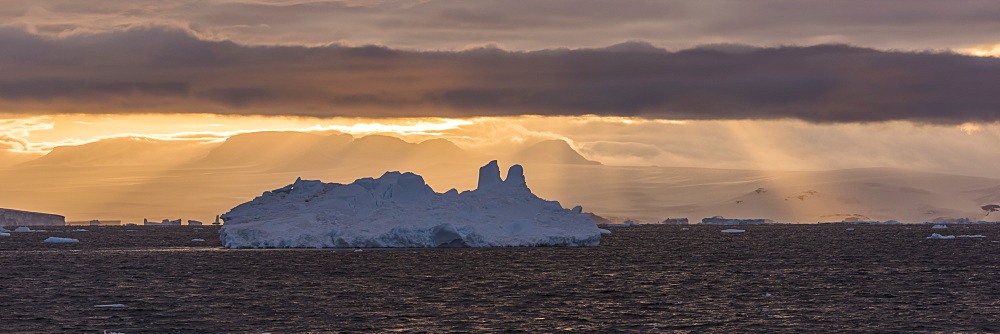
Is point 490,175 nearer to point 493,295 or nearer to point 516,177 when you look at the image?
point 516,177

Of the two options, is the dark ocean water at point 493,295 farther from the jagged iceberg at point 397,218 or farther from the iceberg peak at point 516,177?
the iceberg peak at point 516,177

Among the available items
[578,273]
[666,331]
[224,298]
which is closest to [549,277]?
[578,273]

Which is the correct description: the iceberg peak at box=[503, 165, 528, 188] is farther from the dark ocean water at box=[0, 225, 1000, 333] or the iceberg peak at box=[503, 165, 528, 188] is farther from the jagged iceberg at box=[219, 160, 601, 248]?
the dark ocean water at box=[0, 225, 1000, 333]

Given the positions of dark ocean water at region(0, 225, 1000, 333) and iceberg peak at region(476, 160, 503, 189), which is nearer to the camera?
dark ocean water at region(0, 225, 1000, 333)

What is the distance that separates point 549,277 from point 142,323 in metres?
25.7

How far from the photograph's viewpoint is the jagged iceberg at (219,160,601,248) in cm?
8606

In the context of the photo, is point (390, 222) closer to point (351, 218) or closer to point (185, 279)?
point (351, 218)

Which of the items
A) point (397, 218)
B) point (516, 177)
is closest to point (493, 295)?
point (397, 218)

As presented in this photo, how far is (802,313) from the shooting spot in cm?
4034

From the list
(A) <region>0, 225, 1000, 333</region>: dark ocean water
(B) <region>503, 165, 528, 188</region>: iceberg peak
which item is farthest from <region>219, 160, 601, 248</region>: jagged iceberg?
(A) <region>0, 225, 1000, 333</region>: dark ocean water

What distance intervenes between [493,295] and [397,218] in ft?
134

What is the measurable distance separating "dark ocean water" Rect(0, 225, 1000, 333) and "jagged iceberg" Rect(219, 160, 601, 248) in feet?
26.3

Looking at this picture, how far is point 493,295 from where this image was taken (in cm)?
4722

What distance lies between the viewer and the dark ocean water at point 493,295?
121ft
